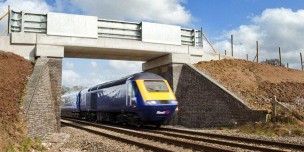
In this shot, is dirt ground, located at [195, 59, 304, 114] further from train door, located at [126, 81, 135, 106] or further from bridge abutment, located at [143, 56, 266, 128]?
train door, located at [126, 81, 135, 106]

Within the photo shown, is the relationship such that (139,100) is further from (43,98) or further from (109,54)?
(109,54)

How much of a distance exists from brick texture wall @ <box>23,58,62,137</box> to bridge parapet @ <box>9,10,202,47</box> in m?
2.38

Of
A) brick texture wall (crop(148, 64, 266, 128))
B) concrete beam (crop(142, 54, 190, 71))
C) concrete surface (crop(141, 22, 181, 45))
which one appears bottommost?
brick texture wall (crop(148, 64, 266, 128))

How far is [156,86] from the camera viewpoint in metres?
19.9

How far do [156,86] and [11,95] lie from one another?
326 inches

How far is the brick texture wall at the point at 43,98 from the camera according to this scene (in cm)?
1512

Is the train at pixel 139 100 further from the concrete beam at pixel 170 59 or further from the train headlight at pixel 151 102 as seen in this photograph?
the concrete beam at pixel 170 59

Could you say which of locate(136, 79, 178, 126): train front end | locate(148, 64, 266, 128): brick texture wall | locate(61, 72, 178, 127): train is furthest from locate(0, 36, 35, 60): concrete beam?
locate(148, 64, 266, 128): brick texture wall

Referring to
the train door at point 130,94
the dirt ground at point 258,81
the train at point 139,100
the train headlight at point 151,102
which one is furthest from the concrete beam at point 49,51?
the dirt ground at point 258,81

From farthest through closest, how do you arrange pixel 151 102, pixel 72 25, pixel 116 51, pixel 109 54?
pixel 109 54 → pixel 116 51 → pixel 72 25 → pixel 151 102

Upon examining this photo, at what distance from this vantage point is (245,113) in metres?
19.1

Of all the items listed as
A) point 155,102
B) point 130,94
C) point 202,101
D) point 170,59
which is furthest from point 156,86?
point 170,59

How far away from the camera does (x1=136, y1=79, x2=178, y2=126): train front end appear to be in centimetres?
1888

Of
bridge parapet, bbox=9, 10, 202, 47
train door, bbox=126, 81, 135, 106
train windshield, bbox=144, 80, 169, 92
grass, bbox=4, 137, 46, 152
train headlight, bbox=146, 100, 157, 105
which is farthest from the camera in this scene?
bridge parapet, bbox=9, 10, 202, 47
